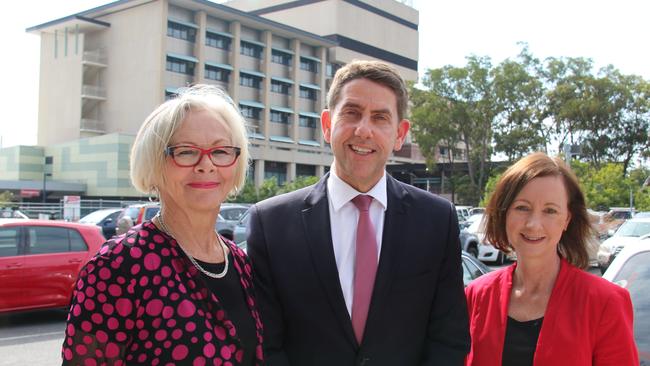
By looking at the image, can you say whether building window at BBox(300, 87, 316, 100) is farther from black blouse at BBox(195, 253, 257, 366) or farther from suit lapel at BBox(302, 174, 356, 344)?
black blouse at BBox(195, 253, 257, 366)

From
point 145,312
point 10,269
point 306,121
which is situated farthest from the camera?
point 306,121

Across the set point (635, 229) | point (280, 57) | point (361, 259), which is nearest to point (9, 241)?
point (361, 259)

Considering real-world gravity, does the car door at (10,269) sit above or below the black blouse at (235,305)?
below

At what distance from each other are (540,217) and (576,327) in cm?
50

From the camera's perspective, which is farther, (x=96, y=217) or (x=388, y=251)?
(x=96, y=217)

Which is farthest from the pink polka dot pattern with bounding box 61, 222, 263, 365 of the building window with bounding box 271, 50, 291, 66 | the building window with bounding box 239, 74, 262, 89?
the building window with bounding box 271, 50, 291, 66

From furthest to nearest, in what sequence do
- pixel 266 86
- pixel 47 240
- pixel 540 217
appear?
pixel 266 86 < pixel 47 240 < pixel 540 217

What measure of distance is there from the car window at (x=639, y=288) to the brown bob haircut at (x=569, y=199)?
568 mm

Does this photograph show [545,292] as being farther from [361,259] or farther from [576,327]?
[361,259]

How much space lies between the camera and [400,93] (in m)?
2.70

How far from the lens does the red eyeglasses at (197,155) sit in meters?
2.20

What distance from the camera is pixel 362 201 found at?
8.64ft

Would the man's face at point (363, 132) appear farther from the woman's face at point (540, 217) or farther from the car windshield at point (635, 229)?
the car windshield at point (635, 229)

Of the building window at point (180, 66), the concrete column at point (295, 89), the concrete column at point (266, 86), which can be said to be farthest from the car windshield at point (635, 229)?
the concrete column at point (295, 89)
